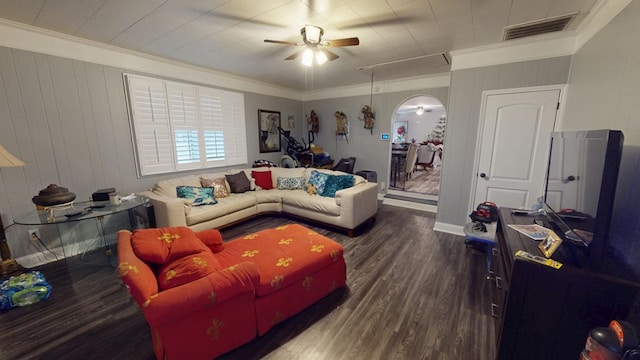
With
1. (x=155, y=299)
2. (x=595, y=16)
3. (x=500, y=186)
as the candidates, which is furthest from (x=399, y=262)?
(x=595, y=16)

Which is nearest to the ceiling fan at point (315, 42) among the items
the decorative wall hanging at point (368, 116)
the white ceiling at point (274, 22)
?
the white ceiling at point (274, 22)

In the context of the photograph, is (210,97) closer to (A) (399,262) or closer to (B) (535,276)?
(A) (399,262)

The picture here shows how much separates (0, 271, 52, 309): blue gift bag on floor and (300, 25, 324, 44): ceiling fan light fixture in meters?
3.38

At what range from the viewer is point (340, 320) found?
1.88m

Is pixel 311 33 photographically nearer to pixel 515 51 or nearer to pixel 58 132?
pixel 515 51

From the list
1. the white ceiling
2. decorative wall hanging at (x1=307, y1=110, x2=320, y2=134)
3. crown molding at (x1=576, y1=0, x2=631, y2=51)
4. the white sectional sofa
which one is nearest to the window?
the white sectional sofa

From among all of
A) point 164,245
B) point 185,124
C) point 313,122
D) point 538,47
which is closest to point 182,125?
point 185,124

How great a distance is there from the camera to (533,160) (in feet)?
9.65

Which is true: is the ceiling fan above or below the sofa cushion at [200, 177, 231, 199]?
above

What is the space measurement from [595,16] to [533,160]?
148 cm

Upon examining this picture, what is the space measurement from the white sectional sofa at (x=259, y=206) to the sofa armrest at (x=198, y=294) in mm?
1905

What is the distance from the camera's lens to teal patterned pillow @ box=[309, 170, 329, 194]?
4.04 m

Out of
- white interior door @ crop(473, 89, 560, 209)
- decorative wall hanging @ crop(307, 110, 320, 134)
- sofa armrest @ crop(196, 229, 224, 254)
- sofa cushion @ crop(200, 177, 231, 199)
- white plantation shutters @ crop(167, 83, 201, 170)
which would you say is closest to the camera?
sofa armrest @ crop(196, 229, 224, 254)

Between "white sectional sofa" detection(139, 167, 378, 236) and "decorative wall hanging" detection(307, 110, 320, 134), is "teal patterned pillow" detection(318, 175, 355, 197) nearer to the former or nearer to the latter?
"white sectional sofa" detection(139, 167, 378, 236)
